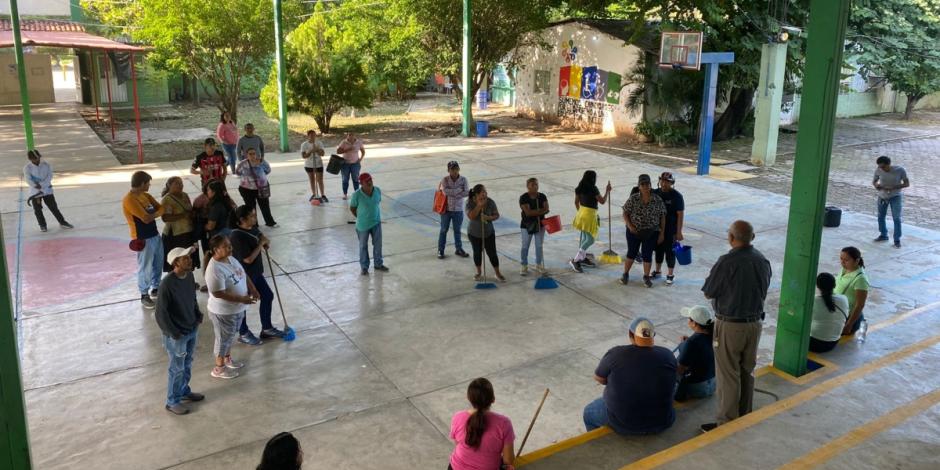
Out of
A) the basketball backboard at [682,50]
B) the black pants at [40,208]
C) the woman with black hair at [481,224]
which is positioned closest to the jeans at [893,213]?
the woman with black hair at [481,224]

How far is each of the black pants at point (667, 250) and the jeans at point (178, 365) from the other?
20.2 feet

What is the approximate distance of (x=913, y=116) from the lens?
101 ft

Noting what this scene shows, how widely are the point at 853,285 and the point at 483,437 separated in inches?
194

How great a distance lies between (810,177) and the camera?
6512 millimetres

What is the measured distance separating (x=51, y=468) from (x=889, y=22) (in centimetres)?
2705

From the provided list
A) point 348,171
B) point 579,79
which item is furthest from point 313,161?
point 579,79

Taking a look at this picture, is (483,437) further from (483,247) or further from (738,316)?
(483,247)

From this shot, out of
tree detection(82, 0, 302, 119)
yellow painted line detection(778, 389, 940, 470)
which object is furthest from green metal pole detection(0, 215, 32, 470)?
tree detection(82, 0, 302, 119)

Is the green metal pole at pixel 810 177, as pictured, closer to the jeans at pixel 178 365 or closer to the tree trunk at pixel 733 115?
the jeans at pixel 178 365

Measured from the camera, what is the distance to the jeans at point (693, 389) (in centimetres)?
638

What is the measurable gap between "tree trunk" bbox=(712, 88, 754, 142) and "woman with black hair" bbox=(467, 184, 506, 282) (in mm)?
15834

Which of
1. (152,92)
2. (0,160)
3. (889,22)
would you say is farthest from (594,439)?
(152,92)

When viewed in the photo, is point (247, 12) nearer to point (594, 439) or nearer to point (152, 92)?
point (152, 92)

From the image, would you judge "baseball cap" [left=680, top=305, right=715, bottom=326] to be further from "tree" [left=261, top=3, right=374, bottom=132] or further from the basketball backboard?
"tree" [left=261, top=3, right=374, bottom=132]
